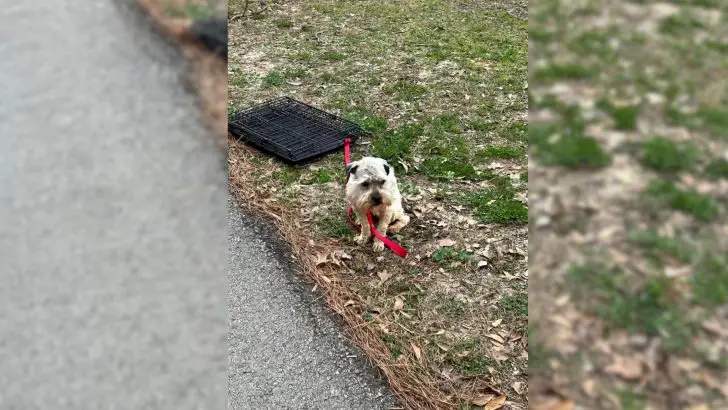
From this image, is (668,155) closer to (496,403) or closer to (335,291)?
(496,403)

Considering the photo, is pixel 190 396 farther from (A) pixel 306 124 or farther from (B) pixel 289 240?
(A) pixel 306 124

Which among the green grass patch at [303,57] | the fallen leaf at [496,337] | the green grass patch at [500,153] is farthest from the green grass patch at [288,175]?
the green grass patch at [303,57]

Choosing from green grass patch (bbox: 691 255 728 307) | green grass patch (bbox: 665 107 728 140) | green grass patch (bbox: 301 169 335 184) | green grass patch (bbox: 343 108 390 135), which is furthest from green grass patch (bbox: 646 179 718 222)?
green grass patch (bbox: 343 108 390 135)

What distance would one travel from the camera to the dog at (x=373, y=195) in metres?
4.02

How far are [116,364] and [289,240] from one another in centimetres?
324

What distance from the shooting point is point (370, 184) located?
402 cm

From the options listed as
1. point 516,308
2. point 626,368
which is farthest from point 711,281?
point 516,308

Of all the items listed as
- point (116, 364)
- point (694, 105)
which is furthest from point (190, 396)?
point (694, 105)

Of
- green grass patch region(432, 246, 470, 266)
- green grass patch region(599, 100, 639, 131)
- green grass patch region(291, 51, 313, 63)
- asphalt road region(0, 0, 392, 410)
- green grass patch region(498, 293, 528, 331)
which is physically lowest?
green grass patch region(291, 51, 313, 63)

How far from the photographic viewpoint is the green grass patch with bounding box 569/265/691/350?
3.14 metres

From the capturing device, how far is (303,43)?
8266mm

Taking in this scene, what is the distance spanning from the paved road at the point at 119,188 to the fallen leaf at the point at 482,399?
237 centimetres

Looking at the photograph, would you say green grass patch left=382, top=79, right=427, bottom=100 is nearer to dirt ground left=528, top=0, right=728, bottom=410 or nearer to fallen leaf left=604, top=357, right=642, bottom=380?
dirt ground left=528, top=0, right=728, bottom=410

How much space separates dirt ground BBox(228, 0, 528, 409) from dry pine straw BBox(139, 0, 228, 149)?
2409 millimetres
